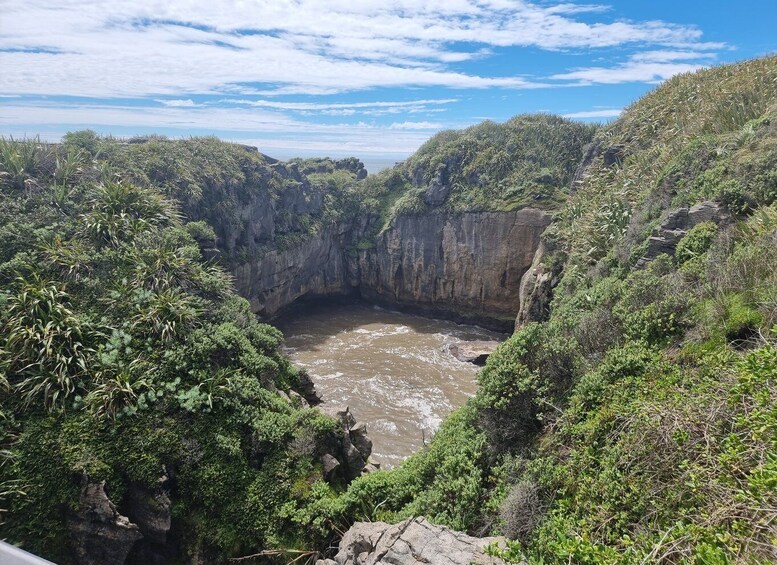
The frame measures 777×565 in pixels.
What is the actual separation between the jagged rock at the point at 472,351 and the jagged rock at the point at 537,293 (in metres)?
3.30

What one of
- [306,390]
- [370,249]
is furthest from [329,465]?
[370,249]

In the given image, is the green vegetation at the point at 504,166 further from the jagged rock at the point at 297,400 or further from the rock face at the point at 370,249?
the jagged rock at the point at 297,400

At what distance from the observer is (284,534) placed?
36.0 feet

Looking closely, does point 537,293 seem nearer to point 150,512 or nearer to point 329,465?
Result: point 329,465

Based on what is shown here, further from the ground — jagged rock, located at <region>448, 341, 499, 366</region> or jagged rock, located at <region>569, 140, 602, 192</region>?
jagged rock, located at <region>569, 140, 602, 192</region>

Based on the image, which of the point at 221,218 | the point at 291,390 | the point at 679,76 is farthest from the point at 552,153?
the point at 291,390

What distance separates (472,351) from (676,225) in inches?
598

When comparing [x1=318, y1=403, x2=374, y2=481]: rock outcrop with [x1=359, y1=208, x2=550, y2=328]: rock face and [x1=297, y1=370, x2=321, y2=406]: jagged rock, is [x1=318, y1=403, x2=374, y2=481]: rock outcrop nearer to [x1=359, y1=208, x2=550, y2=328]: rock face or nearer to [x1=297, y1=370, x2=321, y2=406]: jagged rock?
[x1=297, y1=370, x2=321, y2=406]: jagged rock

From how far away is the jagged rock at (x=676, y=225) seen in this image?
11.5 metres

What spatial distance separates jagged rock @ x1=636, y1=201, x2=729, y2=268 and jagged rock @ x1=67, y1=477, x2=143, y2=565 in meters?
15.3

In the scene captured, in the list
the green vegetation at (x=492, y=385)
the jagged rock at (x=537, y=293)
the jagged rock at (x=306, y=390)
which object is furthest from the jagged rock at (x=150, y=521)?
the jagged rock at (x=537, y=293)

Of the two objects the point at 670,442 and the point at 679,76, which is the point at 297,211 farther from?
the point at 670,442

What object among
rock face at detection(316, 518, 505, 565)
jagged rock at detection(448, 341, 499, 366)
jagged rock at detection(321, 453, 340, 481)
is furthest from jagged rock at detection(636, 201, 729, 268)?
jagged rock at detection(448, 341, 499, 366)

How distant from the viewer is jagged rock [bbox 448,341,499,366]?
25078mm
